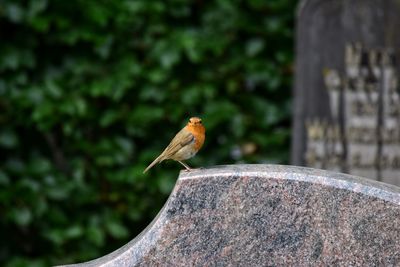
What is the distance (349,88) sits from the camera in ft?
16.5

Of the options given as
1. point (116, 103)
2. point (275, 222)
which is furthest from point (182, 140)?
point (116, 103)

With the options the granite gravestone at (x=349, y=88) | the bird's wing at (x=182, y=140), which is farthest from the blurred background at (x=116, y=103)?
the bird's wing at (x=182, y=140)

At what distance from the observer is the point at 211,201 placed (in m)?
3.01

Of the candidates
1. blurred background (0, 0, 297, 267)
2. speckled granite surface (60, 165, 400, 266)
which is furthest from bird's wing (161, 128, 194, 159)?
blurred background (0, 0, 297, 267)

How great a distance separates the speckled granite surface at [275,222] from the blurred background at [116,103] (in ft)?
8.70

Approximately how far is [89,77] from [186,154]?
249cm

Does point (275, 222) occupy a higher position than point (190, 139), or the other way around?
point (190, 139)

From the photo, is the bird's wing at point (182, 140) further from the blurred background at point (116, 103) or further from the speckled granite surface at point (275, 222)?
the blurred background at point (116, 103)

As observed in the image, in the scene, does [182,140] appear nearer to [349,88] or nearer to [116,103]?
[349,88]

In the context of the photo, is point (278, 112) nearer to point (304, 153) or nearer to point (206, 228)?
point (304, 153)

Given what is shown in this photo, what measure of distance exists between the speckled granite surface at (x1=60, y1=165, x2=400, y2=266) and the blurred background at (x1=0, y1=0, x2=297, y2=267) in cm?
265

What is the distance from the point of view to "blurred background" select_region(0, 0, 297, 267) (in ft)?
18.5

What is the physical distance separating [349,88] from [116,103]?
5.05 ft

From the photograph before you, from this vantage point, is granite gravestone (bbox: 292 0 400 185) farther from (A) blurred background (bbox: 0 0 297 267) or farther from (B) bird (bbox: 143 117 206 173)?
(B) bird (bbox: 143 117 206 173)
